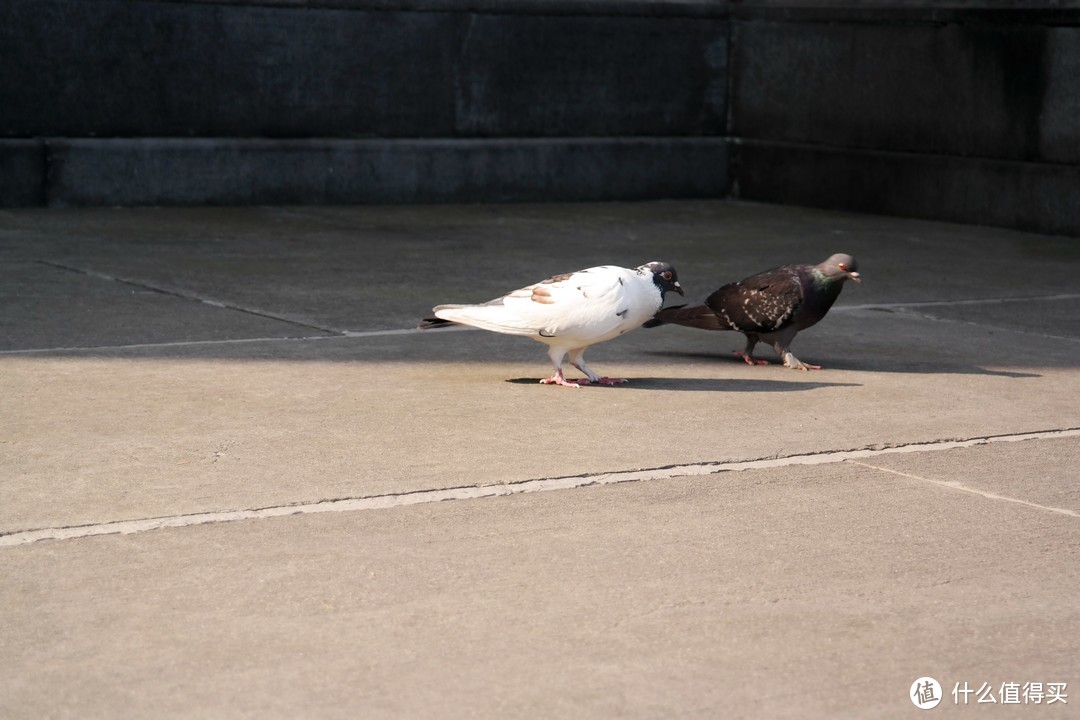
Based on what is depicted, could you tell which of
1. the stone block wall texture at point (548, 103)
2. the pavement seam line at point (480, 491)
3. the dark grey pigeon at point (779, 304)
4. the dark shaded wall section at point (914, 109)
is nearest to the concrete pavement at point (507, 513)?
the pavement seam line at point (480, 491)

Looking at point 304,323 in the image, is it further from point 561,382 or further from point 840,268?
point 840,268

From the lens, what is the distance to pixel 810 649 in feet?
12.0

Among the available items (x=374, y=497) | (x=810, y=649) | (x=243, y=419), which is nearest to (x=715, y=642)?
(x=810, y=649)

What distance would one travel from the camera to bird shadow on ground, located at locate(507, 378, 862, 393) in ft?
21.6

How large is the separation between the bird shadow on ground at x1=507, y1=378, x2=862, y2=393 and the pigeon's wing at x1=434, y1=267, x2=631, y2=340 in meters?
0.34

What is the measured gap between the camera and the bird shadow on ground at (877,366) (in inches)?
280

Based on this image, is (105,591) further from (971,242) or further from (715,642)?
(971,242)

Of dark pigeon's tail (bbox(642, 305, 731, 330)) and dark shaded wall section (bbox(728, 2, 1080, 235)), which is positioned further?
dark shaded wall section (bbox(728, 2, 1080, 235))

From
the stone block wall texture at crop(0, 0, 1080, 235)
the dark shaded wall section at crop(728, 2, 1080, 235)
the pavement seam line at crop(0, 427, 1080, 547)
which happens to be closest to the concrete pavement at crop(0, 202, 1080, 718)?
the pavement seam line at crop(0, 427, 1080, 547)

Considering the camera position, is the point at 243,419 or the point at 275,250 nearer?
the point at 243,419

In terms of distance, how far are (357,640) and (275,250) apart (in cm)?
725

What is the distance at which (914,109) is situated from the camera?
13852mm

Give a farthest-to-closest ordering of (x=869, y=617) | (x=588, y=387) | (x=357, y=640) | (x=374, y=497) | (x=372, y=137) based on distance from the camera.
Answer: (x=372, y=137) → (x=588, y=387) → (x=374, y=497) → (x=869, y=617) → (x=357, y=640)

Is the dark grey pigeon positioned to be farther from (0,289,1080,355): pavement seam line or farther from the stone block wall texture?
the stone block wall texture
